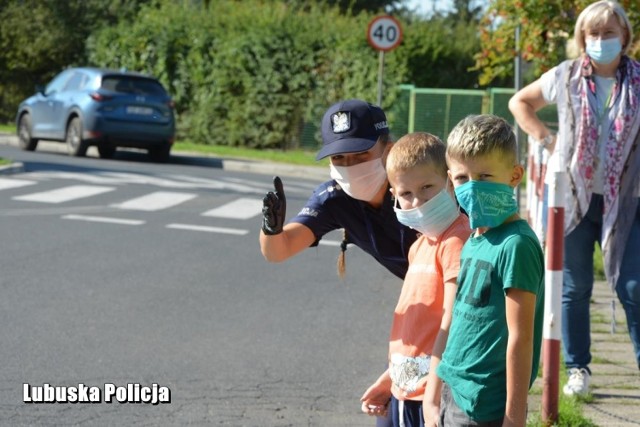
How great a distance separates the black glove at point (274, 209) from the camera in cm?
393

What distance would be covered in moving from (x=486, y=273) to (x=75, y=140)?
20.5 meters

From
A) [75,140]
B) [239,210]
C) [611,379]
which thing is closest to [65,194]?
[239,210]

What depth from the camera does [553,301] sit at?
18.4 feet

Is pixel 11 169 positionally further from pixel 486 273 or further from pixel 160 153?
pixel 486 273

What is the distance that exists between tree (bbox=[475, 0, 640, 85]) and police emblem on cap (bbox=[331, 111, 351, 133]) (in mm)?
7513

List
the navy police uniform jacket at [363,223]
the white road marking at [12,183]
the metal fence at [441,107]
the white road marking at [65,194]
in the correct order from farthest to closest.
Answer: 1. the metal fence at [441,107]
2. the white road marking at [12,183]
3. the white road marking at [65,194]
4. the navy police uniform jacket at [363,223]

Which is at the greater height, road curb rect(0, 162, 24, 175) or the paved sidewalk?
road curb rect(0, 162, 24, 175)

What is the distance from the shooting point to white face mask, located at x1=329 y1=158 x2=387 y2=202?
405 centimetres

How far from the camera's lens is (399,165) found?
3.54m

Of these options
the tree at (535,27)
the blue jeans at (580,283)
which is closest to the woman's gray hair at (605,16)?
the blue jeans at (580,283)

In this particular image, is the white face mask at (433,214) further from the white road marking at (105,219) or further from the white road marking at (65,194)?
the white road marking at (65,194)

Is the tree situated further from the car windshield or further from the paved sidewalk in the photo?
the car windshield

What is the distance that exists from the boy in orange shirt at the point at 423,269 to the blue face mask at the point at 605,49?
2495 millimetres

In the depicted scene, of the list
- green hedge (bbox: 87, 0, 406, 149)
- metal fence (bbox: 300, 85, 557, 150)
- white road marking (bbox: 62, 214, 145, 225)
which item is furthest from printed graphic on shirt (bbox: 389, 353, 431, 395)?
green hedge (bbox: 87, 0, 406, 149)
